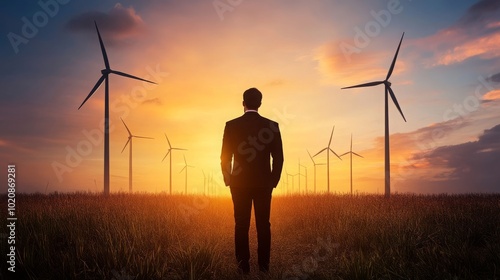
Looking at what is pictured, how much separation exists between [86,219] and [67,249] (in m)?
2.34

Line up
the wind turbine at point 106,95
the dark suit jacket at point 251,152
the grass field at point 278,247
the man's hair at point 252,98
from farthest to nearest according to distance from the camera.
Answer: the wind turbine at point 106,95 < the man's hair at point 252,98 < the dark suit jacket at point 251,152 < the grass field at point 278,247

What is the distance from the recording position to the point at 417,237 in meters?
8.98

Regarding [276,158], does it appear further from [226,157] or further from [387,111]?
[387,111]

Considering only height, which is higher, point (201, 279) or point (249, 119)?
point (249, 119)

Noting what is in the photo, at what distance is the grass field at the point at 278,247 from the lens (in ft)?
21.4

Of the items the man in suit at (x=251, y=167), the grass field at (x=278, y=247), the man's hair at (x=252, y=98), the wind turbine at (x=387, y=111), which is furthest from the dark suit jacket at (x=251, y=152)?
the wind turbine at (x=387, y=111)

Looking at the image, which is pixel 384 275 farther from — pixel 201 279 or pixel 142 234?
pixel 142 234

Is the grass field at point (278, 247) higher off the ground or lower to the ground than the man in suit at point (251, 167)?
lower

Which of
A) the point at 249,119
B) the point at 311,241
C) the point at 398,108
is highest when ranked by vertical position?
the point at 398,108

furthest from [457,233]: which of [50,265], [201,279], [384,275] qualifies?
[50,265]

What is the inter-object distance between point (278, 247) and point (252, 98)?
4644 millimetres

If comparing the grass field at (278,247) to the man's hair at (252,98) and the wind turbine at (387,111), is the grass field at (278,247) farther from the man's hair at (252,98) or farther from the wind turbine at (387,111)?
the wind turbine at (387,111)

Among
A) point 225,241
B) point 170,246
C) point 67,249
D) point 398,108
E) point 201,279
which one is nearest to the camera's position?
point 201,279

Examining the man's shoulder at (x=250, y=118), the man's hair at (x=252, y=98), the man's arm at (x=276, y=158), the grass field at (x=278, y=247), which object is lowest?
the grass field at (x=278, y=247)
